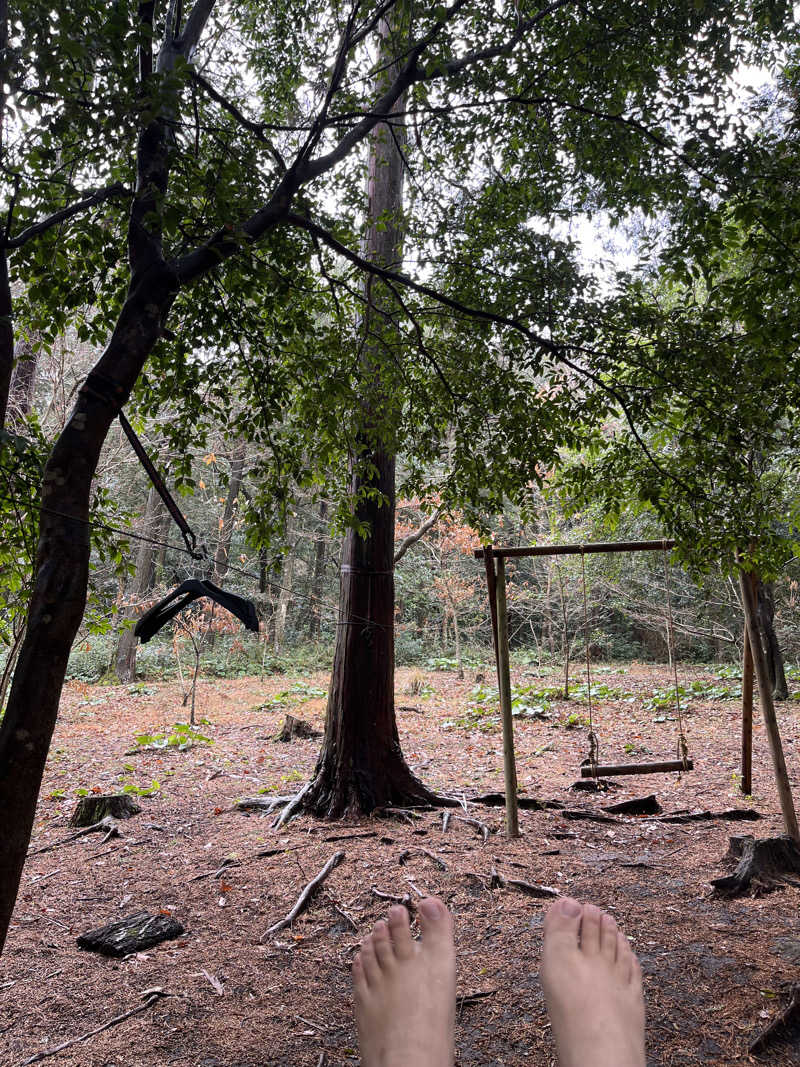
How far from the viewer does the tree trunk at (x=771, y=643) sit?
7.50m

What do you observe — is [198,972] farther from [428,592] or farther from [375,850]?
[428,592]

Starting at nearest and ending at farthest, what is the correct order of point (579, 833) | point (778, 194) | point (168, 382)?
point (778, 194) → point (168, 382) → point (579, 833)

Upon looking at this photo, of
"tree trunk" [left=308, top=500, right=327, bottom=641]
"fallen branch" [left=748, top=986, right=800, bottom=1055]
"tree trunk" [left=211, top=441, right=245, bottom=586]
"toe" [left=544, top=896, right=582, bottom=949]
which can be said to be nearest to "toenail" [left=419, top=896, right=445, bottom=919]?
"toe" [left=544, top=896, right=582, bottom=949]

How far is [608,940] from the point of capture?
1.60 m

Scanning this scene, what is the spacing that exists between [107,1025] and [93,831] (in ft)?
7.48

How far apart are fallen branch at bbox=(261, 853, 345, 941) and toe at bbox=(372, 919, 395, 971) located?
1.17 meters

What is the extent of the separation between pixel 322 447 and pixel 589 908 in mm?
2049

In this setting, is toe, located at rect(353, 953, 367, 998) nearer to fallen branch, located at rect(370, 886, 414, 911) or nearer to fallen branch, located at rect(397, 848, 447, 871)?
fallen branch, located at rect(370, 886, 414, 911)

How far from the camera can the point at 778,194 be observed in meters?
2.11

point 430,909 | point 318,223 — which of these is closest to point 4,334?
point 318,223

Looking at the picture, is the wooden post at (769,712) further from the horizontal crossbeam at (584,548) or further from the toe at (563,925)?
the toe at (563,925)

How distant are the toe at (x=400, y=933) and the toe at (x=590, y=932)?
0.41m

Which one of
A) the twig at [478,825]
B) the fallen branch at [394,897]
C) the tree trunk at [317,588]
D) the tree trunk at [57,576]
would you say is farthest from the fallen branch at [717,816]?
the tree trunk at [317,588]

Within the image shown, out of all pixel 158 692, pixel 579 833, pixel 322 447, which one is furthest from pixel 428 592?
pixel 322 447
